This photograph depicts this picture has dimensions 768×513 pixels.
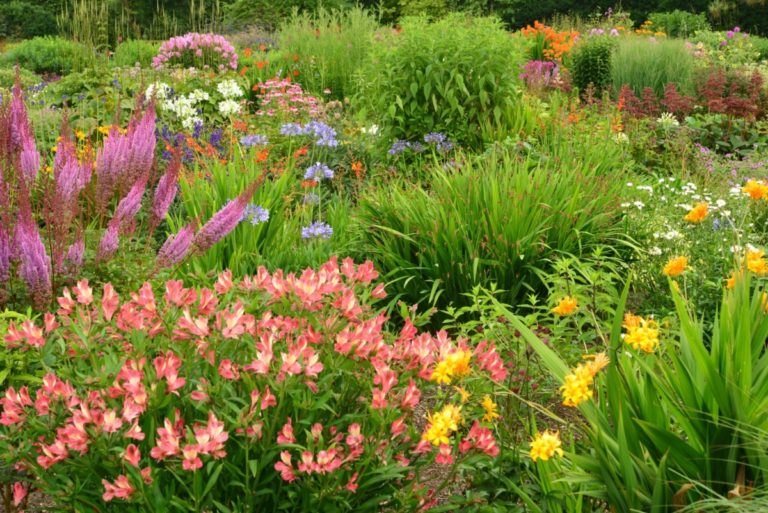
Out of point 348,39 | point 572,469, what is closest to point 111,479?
point 572,469

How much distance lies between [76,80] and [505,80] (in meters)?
4.74

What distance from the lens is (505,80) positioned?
6.76 m

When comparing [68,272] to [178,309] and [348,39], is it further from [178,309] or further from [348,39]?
[348,39]

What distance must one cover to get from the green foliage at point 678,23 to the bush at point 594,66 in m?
10.5

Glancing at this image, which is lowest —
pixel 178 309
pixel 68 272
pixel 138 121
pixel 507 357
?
pixel 507 357

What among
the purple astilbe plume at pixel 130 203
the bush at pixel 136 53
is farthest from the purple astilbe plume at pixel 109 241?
the bush at pixel 136 53

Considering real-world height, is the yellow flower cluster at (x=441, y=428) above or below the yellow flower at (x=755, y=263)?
below

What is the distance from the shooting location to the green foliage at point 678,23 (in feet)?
69.7

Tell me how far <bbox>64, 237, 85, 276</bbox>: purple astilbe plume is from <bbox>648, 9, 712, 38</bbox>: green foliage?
66.7 ft

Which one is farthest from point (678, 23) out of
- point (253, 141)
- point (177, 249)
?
point (177, 249)

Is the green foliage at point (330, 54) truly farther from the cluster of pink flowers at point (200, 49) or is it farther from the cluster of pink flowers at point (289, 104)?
the cluster of pink flowers at point (289, 104)

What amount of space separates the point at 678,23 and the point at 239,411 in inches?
913

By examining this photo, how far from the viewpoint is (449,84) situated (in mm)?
6570

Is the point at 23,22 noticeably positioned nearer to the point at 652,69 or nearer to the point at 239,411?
the point at 652,69
